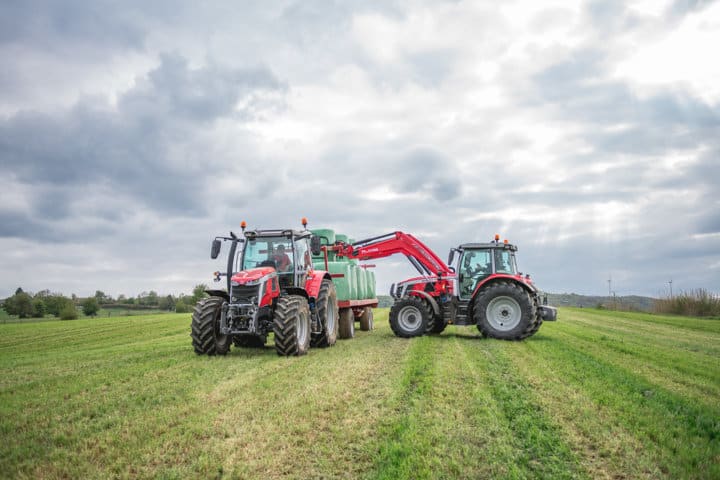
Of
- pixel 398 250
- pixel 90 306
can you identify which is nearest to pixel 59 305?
pixel 90 306

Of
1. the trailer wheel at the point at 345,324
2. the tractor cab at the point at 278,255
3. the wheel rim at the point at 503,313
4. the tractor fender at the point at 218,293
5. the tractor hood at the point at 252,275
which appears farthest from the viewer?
the trailer wheel at the point at 345,324

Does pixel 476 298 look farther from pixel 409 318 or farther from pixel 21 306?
pixel 21 306

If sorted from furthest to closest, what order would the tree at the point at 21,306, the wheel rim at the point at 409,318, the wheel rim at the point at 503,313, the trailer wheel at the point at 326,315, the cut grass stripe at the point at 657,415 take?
the tree at the point at 21,306
the wheel rim at the point at 409,318
the wheel rim at the point at 503,313
the trailer wheel at the point at 326,315
the cut grass stripe at the point at 657,415

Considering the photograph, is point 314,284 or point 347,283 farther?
point 347,283

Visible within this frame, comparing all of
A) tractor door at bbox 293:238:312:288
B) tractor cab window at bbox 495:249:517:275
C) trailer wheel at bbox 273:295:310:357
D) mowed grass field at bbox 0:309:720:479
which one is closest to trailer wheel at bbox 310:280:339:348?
tractor door at bbox 293:238:312:288

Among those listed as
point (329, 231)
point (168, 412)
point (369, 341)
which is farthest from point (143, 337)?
point (168, 412)

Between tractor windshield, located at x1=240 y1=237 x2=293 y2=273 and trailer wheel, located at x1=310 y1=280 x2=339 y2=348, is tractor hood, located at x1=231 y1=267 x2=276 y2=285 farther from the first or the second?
trailer wheel, located at x1=310 y1=280 x2=339 y2=348

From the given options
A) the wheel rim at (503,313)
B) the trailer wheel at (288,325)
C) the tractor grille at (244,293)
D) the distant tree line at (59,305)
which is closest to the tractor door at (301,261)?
the trailer wheel at (288,325)

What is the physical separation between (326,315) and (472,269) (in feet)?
15.2

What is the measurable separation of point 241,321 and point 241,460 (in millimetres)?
5795

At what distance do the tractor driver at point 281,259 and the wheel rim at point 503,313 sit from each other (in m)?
5.29

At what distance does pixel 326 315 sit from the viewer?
12.0 metres

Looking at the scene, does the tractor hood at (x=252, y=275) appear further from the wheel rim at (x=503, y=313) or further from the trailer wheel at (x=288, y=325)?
the wheel rim at (x=503, y=313)

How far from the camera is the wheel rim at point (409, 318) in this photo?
47.5 ft
